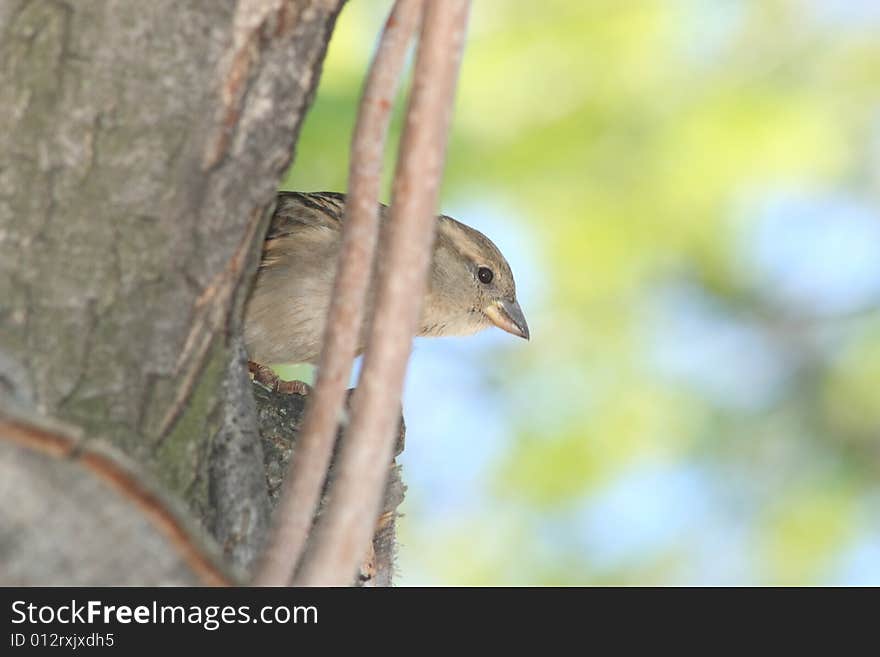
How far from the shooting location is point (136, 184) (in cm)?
182

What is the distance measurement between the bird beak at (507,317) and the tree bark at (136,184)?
11.0 feet

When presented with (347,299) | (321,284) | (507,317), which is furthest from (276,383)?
(347,299)

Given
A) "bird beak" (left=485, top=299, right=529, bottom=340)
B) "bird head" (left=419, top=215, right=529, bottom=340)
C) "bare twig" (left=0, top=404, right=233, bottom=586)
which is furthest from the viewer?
"bird beak" (left=485, top=299, right=529, bottom=340)

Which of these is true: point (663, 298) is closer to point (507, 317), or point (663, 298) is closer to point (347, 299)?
point (507, 317)

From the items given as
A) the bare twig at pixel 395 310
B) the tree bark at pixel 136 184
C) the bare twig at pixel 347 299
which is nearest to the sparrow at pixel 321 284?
Result: the tree bark at pixel 136 184

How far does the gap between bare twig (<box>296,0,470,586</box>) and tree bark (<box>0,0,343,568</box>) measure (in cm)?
32

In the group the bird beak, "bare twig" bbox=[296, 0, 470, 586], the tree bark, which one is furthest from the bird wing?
"bare twig" bbox=[296, 0, 470, 586]

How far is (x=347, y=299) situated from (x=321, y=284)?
2.66m

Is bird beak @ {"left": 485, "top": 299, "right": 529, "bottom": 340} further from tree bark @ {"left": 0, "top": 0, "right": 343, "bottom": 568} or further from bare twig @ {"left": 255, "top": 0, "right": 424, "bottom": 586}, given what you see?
bare twig @ {"left": 255, "top": 0, "right": 424, "bottom": 586}

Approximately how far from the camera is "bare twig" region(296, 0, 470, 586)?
5.16 feet

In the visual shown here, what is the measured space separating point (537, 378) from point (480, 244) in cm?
186

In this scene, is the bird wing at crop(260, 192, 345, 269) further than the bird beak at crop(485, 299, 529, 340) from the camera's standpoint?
No

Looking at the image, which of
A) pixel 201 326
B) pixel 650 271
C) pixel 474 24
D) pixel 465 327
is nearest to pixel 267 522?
pixel 201 326

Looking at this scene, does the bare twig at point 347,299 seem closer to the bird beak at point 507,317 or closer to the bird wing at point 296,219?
the bird wing at point 296,219
